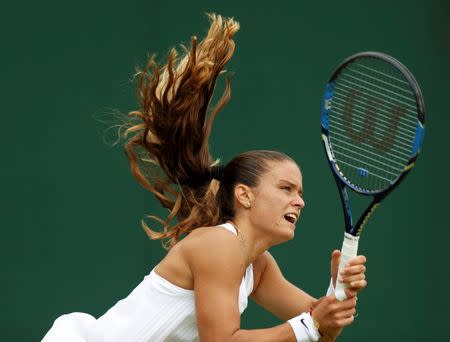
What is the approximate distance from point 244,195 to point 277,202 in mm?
142

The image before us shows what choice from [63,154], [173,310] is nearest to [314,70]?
[63,154]

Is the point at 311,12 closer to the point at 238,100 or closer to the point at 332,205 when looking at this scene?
the point at 238,100

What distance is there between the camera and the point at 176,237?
4020mm

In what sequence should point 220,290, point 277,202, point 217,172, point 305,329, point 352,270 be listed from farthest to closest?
1. point 217,172
2. point 277,202
3. point 220,290
4. point 305,329
5. point 352,270

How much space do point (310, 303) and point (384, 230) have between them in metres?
1.90

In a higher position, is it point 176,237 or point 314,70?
point 314,70

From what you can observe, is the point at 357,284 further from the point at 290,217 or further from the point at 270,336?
→ the point at 290,217

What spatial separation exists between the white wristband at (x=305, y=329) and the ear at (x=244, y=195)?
1.57ft

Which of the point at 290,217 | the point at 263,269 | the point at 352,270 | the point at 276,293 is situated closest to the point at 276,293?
the point at 276,293

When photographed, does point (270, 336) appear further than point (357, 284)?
Yes

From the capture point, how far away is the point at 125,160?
18.6ft

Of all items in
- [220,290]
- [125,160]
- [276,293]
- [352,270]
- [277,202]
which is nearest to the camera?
[352,270]

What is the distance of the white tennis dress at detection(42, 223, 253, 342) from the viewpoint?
3730mm

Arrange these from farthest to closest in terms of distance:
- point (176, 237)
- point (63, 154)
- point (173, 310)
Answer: point (63, 154)
point (176, 237)
point (173, 310)
